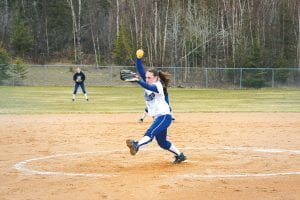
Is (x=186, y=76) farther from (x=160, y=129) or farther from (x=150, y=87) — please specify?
(x=150, y=87)

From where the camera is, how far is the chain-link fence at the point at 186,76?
1937 inches

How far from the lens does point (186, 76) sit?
51.6m

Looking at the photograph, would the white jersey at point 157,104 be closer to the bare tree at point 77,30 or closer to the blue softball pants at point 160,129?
the blue softball pants at point 160,129

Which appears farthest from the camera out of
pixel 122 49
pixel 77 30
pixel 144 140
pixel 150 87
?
pixel 77 30

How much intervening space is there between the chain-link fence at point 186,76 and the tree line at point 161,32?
14.0ft

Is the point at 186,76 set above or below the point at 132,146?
below

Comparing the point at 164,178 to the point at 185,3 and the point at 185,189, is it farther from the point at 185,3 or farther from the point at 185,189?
the point at 185,3

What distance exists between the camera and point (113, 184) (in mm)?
7914

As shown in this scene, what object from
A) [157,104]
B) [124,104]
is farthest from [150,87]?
[124,104]

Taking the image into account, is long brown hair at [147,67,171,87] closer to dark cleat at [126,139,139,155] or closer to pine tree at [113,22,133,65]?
dark cleat at [126,139,139,155]

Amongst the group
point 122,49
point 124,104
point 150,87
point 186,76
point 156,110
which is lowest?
point 124,104

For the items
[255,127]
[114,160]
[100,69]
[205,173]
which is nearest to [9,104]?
[255,127]

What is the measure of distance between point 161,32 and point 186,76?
35.1ft

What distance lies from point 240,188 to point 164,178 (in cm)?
129
